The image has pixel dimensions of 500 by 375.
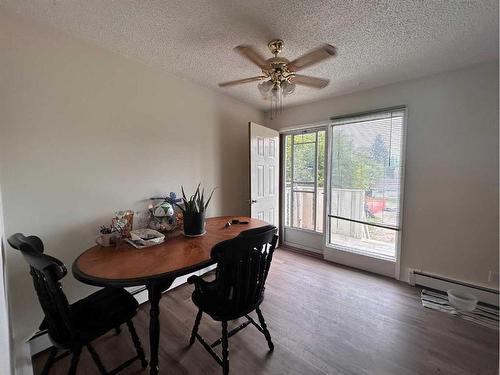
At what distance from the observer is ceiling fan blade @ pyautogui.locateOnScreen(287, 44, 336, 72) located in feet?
4.32

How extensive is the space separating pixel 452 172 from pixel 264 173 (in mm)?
2117

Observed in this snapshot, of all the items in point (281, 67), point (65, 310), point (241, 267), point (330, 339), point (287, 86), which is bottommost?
point (330, 339)

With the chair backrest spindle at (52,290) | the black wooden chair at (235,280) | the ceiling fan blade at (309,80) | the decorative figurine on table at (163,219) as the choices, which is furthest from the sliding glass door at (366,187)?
the chair backrest spindle at (52,290)

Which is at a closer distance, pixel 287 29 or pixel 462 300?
pixel 287 29

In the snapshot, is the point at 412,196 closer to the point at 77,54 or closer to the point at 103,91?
the point at 103,91

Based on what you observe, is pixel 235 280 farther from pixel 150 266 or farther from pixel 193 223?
pixel 193 223

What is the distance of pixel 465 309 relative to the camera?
199 centimetres

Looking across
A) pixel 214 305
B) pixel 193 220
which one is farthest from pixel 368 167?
pixel 214 305

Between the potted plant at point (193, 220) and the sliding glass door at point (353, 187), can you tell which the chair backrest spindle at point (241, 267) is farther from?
the sliding glass door at point (353, 187)

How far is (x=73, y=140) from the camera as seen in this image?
5.58 ft

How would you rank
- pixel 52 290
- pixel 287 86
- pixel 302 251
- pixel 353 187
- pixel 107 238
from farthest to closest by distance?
pixel 302 251, pixel 353 187, pixel 287 86, pixel 107 238, pixel 52 290

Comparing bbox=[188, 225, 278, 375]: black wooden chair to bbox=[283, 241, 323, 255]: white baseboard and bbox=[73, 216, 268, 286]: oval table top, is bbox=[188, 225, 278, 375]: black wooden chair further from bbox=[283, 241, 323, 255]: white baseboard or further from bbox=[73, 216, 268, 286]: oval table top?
bbox=[283, 241, 323, 255]: white baseboard

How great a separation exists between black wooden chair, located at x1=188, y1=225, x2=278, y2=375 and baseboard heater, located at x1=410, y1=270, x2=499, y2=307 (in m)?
2.10

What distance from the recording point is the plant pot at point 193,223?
1.75 m
